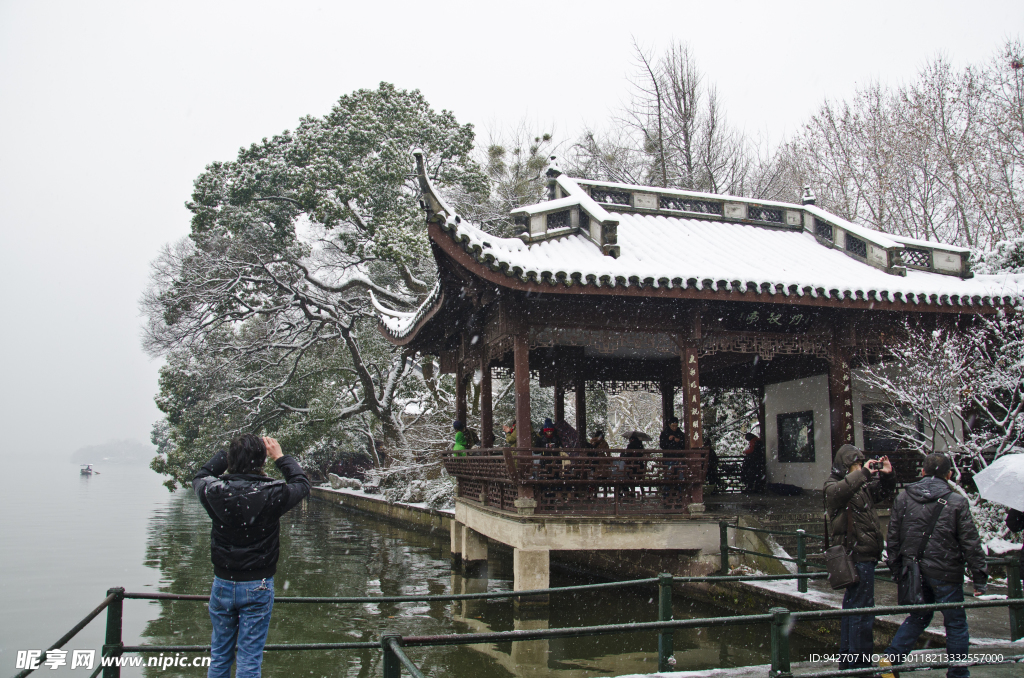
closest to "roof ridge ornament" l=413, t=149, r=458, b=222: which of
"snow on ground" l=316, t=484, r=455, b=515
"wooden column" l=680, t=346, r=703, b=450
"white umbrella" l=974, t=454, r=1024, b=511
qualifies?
"wooden column" l=680, t=346, r=703, b=450

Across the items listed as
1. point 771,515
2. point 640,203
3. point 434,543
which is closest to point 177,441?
point 434,543

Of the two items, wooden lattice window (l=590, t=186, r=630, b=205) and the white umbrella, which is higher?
wooden lattice window (l=590, t=186, r=630, b=205)

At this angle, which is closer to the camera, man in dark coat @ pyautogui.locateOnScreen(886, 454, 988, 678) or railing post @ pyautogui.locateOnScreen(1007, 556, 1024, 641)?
man in dark coat @ pyautogui.locateOnScreen(886, 454, 988, 678)

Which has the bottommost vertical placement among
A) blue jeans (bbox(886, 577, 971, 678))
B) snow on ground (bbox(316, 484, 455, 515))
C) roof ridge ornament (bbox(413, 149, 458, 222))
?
snow on ground (bbox(316, 484, 455, 515))

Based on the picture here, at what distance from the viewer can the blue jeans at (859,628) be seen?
5.05m

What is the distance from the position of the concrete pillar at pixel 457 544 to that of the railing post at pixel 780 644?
9983mm

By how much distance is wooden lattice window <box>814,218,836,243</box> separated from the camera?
522 inches

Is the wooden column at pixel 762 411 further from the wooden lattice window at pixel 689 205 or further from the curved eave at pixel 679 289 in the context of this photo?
the curved eave at pixel 679 289

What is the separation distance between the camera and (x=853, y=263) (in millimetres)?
12133

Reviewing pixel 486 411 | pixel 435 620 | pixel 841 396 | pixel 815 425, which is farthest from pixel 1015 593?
pixel 486 411

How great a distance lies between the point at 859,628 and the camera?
5.10 meters

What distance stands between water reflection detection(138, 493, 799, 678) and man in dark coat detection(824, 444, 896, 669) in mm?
2252

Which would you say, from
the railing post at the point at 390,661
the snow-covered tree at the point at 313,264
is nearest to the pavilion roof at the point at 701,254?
the railing post at the point at 390,661

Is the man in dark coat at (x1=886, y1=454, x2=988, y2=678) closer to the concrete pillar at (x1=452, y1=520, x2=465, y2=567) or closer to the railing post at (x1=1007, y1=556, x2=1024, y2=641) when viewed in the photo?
the railing post at (x1=1007, y1=556, x2=1024, y2=641)
